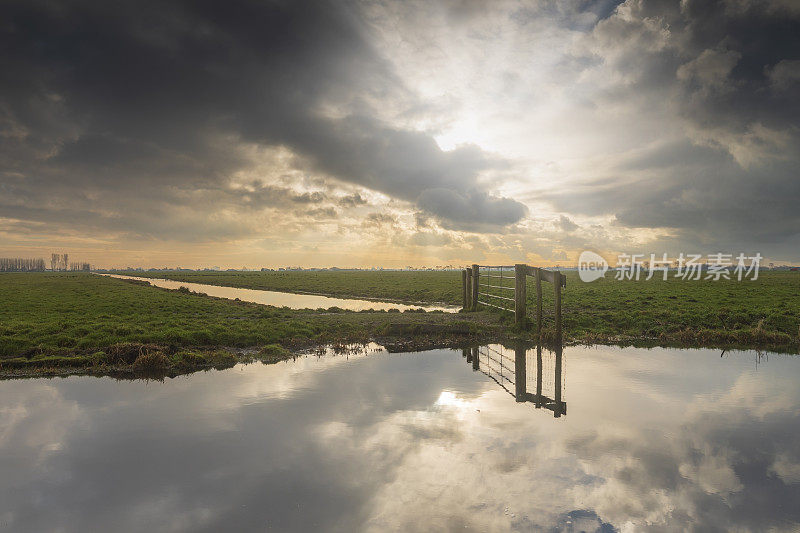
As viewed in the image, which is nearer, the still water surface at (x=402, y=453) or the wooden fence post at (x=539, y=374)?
the still water surface at (x=402, y=453)

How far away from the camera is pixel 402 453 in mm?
7172

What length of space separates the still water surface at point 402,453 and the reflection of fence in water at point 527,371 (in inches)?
4.7

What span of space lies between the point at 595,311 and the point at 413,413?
21.4m

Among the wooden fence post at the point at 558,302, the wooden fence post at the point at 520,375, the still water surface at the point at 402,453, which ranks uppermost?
the wooden fence post at the point at 558,302

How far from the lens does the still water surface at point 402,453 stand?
546cm

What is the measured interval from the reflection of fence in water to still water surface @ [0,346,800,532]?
0.12 metres

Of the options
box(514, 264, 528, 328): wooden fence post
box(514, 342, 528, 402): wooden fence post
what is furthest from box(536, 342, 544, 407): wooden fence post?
box(514, 264, 528, 328): wooden fence post

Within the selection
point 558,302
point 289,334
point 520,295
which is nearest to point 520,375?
point 558,302

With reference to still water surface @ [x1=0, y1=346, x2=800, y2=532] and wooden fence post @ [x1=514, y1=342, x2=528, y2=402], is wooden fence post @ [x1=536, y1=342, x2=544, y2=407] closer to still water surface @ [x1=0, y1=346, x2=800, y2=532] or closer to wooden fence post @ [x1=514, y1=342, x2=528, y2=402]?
still water surface @ [x1=0, y1=346, x2=800, y2=532]

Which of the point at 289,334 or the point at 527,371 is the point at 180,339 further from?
the point at 527,371

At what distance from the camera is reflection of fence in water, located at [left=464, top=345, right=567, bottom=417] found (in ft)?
34.0

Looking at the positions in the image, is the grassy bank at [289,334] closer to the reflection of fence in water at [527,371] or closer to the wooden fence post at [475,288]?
the wooden fence post at [475,288]

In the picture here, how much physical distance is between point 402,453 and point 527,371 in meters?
7.37

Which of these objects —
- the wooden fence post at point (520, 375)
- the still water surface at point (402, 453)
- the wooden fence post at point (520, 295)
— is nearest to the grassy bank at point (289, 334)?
the wooden fence post at point (520, 295)
